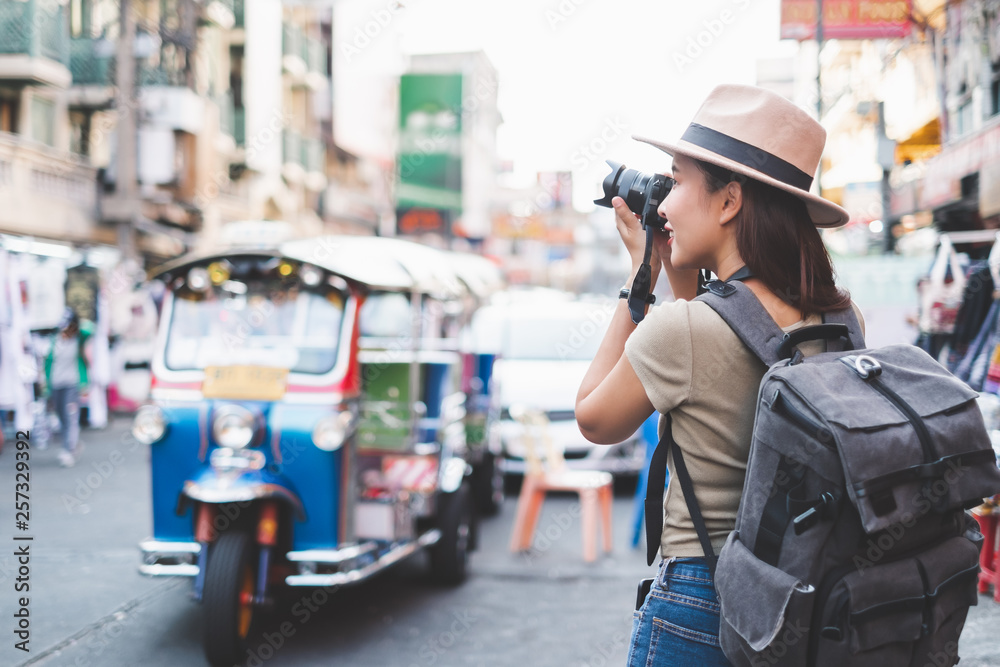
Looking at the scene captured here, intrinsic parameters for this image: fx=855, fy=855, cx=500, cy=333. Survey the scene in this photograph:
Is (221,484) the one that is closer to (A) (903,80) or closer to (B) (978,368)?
(B) (978,368)

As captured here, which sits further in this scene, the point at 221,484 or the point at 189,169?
the point at 189,169

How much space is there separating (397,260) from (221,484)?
216cm

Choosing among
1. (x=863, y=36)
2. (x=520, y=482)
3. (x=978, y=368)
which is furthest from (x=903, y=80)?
(x=978, y=368)

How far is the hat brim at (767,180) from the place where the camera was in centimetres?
165

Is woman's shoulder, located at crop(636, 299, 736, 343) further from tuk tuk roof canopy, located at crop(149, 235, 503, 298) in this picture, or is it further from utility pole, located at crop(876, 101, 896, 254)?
utility pole, located at crop(876, 101, 896, 254)

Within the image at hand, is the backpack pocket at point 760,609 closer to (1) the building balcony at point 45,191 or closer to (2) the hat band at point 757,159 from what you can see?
(2) the hat band at point 757,159

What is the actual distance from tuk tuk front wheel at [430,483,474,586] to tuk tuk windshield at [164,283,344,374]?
1665 mm

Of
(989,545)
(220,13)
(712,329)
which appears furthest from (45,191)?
(712,329)

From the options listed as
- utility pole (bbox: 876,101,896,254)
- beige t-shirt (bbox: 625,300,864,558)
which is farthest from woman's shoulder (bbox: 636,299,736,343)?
utility pole (bbox: 876,101,896,254)

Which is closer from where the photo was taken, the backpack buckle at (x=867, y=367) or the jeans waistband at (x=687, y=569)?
the backpack buckle at (x=867, y=367)

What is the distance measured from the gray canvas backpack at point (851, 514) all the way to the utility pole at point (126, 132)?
17809 mm

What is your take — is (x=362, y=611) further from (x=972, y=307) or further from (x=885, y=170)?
(x=885, y=170)

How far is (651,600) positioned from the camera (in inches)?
68.2

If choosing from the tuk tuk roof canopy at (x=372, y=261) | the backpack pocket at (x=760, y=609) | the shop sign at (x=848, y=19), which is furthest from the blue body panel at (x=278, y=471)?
the shop sign at (x=848, y=19)
